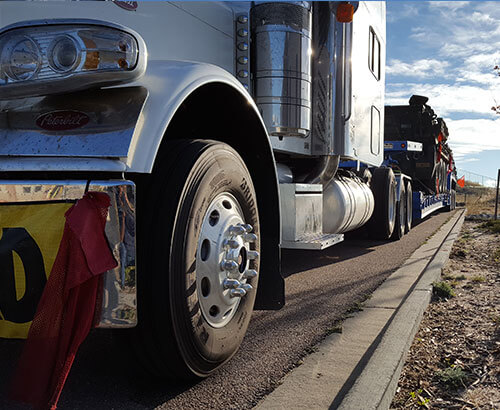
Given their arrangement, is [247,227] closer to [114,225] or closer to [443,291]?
[114,225]

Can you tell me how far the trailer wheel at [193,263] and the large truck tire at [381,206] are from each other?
517cm

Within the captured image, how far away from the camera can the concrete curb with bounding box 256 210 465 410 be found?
76.1 inches

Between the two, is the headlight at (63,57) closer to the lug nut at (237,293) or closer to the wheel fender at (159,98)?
the wheel fender at (159,98)

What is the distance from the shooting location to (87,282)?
5.14 feet

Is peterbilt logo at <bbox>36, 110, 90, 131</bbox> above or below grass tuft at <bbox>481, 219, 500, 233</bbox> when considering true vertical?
above

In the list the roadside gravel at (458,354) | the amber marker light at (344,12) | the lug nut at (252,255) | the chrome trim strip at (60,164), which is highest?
the amber marker light at (344,12)

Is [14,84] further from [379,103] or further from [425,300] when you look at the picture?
[379,103]

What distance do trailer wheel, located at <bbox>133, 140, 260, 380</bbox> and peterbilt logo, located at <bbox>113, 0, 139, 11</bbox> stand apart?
0.74m

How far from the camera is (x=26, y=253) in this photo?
1.57 m

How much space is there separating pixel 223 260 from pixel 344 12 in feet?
8.76

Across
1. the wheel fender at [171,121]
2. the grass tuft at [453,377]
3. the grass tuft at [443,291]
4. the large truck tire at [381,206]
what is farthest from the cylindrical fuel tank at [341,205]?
the grass tuft at [453,377]

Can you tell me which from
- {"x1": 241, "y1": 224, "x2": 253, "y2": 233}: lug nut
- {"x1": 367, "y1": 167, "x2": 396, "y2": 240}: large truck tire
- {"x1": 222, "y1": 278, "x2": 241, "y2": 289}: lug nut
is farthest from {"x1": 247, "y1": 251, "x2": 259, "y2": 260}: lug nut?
{"x1": 367, "y1": 167, "x2": 396, "y2": 240}: large truck tire

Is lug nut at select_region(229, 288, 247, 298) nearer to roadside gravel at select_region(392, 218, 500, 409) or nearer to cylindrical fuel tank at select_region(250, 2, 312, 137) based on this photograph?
roadside gravel at select_region(392, 218, 500, 409)

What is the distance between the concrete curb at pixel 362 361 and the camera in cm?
193
